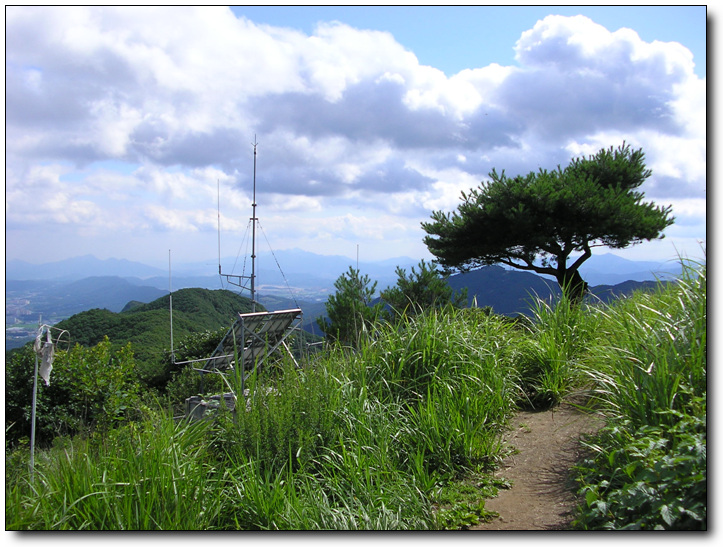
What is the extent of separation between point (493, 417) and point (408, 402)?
0.68m

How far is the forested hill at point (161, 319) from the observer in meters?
12.8

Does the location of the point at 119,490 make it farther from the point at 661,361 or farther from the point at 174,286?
the point at 174,286

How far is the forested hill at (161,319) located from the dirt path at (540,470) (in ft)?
28.5

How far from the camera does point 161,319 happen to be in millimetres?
15219

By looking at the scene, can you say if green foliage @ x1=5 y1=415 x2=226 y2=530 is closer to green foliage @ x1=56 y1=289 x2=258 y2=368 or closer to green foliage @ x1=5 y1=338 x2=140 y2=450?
green foliage @ x1=5 y1=338 x2=140 y2=450

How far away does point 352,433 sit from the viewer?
11.7 feet

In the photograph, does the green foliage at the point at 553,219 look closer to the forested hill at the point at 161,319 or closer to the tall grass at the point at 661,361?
the forested hill at the point at 161,319

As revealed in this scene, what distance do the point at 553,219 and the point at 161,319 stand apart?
11.1 m

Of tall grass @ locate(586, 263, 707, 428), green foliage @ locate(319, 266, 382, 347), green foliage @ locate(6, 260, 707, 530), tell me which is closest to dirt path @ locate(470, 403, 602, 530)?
green foliage @ locate(6, 260, 707, 530)

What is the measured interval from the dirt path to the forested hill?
868 centimetres

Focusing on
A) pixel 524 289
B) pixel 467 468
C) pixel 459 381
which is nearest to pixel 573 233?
pixel 524 289

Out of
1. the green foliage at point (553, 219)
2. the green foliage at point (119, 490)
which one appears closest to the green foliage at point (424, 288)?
the green foliage at point (553, 219)

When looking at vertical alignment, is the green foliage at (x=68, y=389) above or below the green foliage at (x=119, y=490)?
below

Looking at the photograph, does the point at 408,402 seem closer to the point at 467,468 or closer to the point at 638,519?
the point at 467,468
